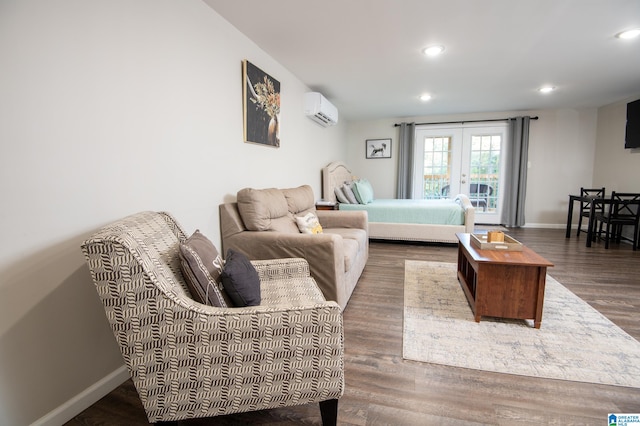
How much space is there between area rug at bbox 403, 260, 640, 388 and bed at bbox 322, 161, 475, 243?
1830 millimetres

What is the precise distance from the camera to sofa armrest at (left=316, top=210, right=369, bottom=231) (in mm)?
3480

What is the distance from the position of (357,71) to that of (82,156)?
2.99 meters

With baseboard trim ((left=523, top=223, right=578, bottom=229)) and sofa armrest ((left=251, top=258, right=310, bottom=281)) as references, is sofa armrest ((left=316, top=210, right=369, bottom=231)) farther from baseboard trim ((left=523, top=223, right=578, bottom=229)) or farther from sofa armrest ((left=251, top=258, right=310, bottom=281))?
baseboard trim ((left=523, top=223, right=578, bottom=229))

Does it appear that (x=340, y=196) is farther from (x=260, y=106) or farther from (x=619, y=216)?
(x=619, y=216)

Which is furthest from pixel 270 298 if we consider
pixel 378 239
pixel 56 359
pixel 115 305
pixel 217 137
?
pixel 378 239

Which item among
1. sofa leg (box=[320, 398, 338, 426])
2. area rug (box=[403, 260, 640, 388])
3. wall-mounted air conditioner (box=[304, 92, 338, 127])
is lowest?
area rug (box=[403, 260, 640, 388])

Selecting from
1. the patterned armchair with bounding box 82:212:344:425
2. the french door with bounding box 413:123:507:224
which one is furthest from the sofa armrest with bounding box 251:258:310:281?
the french door with bounding box 413:123:507:224

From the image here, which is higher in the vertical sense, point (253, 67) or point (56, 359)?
point (253, 67)

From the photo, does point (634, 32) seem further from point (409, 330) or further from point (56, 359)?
point (56, 359)

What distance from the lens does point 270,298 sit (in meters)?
1.62

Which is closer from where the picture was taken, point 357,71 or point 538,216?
point 357,71

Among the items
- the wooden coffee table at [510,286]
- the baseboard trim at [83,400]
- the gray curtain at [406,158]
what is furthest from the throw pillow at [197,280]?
the gray curtain at [406,158]

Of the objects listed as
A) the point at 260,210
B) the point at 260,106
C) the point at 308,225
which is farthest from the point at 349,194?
the point at 260,210

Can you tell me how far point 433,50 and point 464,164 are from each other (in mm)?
3868
